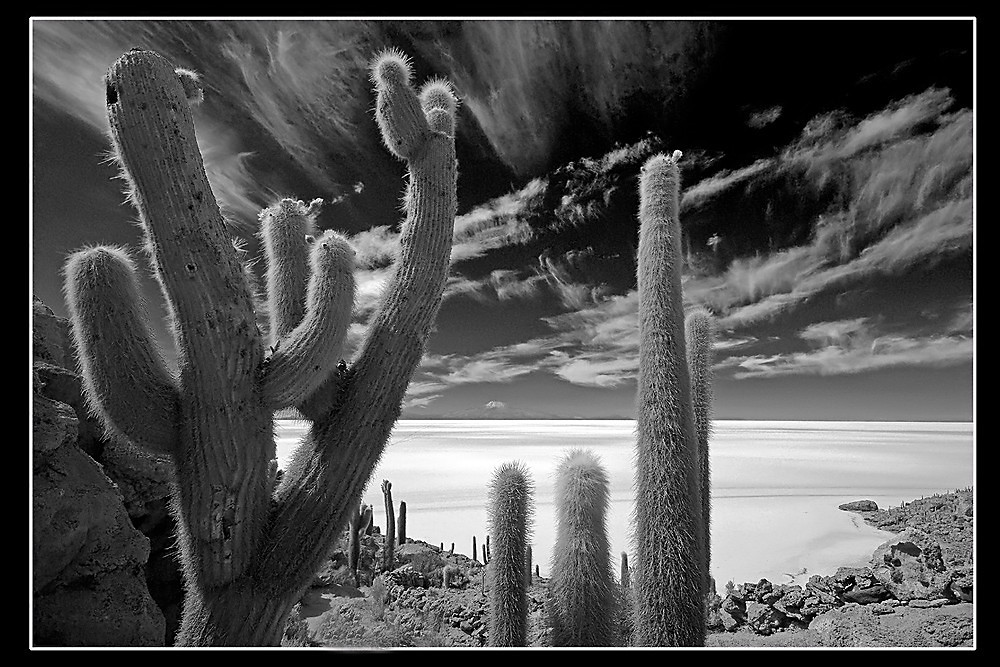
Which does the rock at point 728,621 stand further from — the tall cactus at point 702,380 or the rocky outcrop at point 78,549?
the rocky outcrop at point 78,549

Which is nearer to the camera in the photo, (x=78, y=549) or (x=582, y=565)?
(x=78, y=549)

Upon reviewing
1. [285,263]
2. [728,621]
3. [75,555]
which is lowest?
[728,621]

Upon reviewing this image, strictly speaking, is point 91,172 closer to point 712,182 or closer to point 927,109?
point 712,182

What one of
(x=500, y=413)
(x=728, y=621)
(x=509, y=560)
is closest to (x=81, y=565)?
(x=509, y=560)

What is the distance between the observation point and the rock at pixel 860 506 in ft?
11.7

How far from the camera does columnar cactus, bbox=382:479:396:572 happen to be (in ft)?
11.9

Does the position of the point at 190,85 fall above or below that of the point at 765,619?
above

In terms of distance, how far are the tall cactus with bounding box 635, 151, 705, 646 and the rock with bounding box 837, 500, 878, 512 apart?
2.67 meters

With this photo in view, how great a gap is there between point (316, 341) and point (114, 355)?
0.47 metres

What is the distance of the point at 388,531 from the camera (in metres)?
3.88

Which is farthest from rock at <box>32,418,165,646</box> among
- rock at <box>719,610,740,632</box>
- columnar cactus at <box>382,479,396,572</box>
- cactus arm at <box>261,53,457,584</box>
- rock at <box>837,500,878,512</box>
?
rock at <box>837,500,878,512</box>

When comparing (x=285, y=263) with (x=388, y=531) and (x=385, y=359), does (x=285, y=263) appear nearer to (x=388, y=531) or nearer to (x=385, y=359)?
(x=385, y=359)

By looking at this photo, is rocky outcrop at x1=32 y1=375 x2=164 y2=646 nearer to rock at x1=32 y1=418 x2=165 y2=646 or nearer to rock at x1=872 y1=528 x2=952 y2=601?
rock at x1=32 y1=418 x2=165 y2=646

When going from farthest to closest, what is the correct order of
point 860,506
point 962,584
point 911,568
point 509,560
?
point 860,506, point 911,568, point 962,584, point 509,560
